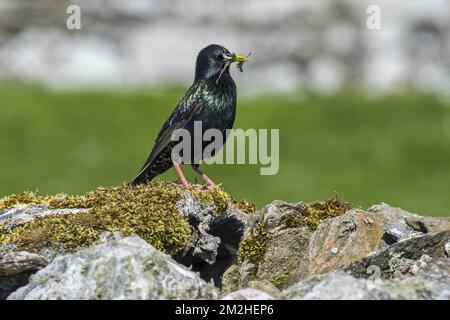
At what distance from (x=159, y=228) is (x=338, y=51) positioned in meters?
18.5

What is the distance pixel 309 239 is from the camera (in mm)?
9000

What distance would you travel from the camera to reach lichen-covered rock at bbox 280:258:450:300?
6934 millimetres

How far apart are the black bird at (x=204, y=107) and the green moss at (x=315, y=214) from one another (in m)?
1.46

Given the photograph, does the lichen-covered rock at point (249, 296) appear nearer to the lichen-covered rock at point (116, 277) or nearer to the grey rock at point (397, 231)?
the lichen-covered rock at point (116, 277)

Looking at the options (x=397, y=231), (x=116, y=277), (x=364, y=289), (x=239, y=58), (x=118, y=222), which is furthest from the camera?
(x=239, y=58)

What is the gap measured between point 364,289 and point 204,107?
4.37 metres

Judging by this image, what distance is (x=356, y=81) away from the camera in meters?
26.7

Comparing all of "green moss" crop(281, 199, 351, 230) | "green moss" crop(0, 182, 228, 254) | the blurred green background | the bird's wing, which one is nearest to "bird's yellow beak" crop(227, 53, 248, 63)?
the bird's wing

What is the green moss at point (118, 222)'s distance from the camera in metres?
8.23

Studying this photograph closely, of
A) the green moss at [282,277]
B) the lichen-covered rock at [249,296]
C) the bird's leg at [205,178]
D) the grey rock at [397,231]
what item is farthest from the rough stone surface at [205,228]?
the lichen-covered rock at [249,296]

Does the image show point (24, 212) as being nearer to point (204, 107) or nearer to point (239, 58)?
point (204, 107)

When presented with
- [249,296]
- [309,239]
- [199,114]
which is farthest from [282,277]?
[199,114]
